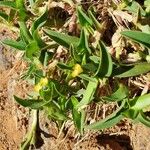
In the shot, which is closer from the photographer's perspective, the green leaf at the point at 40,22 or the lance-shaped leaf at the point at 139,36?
the lance-shaped leaf at the point at 139,36

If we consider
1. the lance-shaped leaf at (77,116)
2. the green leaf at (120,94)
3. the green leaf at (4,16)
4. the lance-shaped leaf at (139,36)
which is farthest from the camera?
the green leaf at (4,16)

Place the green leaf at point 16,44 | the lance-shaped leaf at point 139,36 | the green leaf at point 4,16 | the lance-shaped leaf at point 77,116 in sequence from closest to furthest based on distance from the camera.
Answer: the lance-shaped leaf at point 139,36, the lance-shaped leaf at point 77,116, the green leaf at point 16,44, the green leaf at point 4,16

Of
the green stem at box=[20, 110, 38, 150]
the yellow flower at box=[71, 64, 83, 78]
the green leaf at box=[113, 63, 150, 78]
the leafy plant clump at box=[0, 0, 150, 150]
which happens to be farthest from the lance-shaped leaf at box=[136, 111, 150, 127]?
the green stem at box=[20, 110, 38, 150]

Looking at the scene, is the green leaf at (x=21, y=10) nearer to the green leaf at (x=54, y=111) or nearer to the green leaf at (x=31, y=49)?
the green leaf at (x=31, y=49)

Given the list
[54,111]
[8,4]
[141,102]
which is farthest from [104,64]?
[8,4]

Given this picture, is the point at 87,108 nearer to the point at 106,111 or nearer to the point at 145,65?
the point at 106,111

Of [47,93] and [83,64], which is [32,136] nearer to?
[47,93]

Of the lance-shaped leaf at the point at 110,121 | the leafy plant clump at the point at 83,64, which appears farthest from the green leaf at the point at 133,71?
the lance-shaped leaf at the point at 110,121
